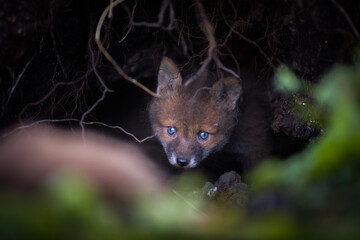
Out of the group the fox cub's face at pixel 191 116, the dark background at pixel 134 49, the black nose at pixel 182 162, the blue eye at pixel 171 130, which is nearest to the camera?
the dark background at pixel 134 49

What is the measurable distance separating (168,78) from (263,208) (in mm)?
3391

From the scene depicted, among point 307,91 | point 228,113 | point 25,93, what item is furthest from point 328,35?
point 25,93

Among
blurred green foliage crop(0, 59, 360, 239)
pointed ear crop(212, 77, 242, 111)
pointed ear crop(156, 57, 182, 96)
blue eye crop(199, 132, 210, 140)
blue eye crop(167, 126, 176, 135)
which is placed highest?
pointed ear crop(212, 77, 242, 111)

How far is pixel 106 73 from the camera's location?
5309 millimetres

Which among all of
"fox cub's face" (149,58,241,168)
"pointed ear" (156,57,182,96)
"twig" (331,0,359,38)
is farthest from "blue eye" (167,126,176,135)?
"twig" (331,0,359,38)

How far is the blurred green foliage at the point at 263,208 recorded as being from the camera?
4.55 feet

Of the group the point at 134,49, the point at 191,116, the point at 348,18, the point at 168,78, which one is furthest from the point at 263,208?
the point at 134,49

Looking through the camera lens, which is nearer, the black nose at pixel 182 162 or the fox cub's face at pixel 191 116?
the black nose at pixel 182 162

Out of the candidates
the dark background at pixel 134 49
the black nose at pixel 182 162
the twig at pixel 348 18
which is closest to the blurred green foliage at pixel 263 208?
the twig at pixel 348 18

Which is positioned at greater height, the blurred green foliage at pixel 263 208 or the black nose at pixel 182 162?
the black nose at pixel 182 162

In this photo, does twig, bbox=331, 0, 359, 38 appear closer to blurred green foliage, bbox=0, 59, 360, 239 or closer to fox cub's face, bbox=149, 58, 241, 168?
blurred green foliage, bbox=0, 59, 360, 239

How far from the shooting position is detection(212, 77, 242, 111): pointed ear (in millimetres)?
4738

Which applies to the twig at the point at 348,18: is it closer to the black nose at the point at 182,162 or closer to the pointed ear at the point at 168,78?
the pointed ear at the point at 168,78

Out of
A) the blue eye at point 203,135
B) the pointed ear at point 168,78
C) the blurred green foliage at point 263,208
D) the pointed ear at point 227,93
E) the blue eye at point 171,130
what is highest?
the pointed ear at point 227,93
